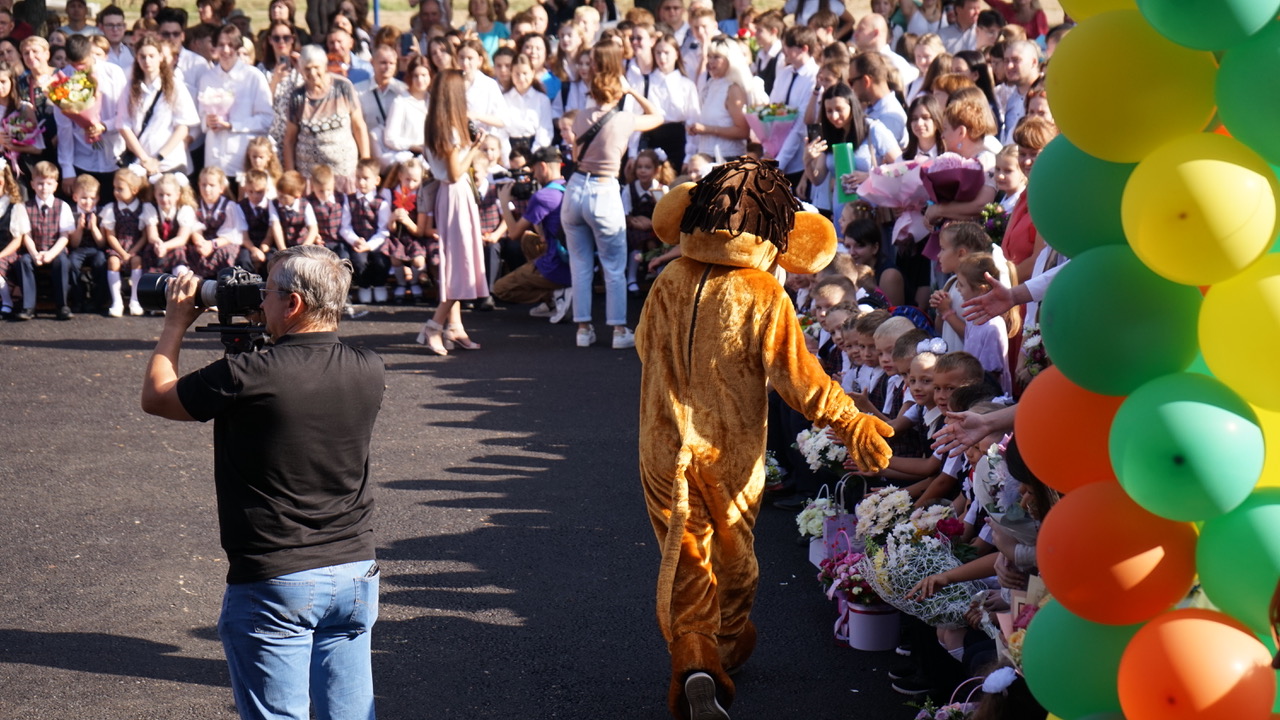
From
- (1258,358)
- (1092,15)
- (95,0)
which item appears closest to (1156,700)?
(1258,358)

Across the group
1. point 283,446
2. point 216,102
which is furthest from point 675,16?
point 283,446

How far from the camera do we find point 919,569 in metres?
4.92

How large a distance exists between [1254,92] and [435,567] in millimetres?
4632

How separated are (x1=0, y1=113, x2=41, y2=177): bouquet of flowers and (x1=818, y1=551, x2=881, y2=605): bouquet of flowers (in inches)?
397

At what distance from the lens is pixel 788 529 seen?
278 inches

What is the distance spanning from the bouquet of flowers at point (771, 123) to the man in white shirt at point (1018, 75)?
1906 millimetres

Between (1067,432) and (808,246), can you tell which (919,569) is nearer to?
(808,246)

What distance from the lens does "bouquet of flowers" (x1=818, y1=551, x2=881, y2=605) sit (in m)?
5.45

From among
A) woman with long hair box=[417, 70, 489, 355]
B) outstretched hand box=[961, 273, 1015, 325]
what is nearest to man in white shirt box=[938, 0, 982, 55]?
woman with long hair box=[417, 70, 489, 355]

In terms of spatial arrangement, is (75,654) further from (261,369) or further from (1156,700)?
(1156,700)

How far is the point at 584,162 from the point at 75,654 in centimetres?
603

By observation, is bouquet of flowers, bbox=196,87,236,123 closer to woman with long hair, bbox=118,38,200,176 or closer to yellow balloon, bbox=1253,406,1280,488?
woman with long hair, bbox=118,38,200,176

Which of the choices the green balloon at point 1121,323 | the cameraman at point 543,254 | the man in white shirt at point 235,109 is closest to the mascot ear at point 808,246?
the green balloon at point 1121,323

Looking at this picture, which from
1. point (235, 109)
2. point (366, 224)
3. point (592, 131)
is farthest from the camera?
point (235, 109)
